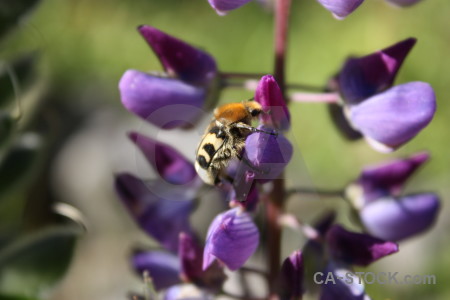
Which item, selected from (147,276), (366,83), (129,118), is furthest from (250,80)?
(129,118)

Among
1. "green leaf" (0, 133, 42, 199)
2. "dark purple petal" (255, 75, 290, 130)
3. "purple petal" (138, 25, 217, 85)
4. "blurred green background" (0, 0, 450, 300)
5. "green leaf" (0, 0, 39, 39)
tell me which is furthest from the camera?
"blurred green background" (0, 0, 450, 300)

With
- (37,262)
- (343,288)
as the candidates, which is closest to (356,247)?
(343,288)

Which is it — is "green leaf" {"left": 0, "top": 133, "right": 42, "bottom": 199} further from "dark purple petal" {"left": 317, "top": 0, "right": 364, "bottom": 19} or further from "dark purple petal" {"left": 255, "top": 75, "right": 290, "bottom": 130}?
"dark purple petal" {"left": 317, "top": 0, "right": 364, "bottom": 19}

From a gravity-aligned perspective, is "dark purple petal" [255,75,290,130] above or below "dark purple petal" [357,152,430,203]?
above

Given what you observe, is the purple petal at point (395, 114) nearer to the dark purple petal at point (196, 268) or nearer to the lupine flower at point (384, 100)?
the lupine flower at point (384, 100)

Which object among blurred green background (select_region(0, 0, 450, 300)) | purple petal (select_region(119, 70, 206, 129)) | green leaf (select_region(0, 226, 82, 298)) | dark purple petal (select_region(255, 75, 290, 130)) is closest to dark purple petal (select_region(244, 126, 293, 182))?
dark purple petal (select_region(255, 75, 290, 130))

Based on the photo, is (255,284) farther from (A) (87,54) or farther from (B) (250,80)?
(A) (87,54)
